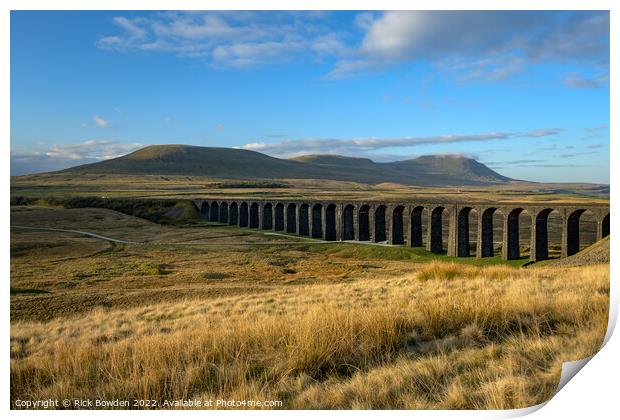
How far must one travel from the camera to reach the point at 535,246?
3747 centimetres

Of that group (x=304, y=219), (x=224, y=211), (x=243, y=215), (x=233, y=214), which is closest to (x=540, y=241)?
(x=304, y=219)

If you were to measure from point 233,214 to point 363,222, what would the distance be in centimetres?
2719

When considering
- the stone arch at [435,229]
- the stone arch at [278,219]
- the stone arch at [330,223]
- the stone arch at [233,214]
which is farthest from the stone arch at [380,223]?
the stone arch at [233,214]

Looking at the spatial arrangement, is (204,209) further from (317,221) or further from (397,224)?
(397,224)

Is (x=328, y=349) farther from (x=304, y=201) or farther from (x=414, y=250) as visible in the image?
(x=304, y=201)

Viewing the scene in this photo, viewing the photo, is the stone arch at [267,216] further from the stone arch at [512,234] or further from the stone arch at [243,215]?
the stone arch at [512,234]

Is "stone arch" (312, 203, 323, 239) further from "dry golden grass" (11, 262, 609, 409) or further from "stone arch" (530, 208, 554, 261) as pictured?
"dry golden grass" (11, 262, 609, 409)

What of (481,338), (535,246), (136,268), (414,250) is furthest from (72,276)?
(535,246)

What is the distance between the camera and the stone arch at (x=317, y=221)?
5750cm

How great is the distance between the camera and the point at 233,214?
72.7 meters

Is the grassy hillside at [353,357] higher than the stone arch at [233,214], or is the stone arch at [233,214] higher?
the grassy hillside at [353,357]

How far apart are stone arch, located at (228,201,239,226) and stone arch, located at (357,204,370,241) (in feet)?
82.4

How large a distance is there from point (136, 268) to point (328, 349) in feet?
81.9

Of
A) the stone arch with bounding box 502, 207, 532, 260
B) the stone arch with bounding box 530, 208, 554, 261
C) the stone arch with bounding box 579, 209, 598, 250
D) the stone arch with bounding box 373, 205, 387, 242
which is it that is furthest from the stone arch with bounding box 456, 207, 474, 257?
the stone arch with bounding box 579, 209, 598, 250
